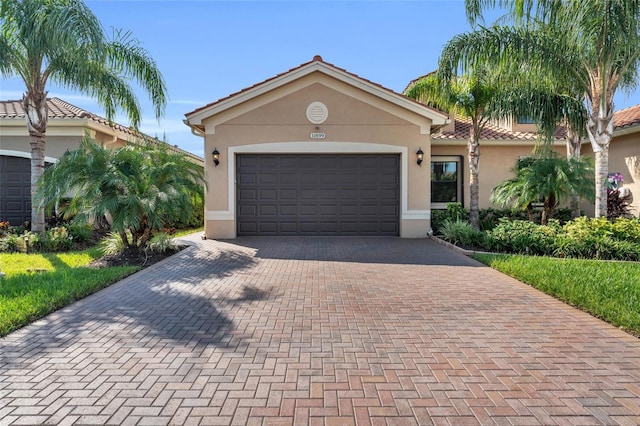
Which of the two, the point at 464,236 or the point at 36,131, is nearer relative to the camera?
the point at 36,131

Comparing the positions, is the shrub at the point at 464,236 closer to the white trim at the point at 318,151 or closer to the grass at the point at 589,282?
the white trim at the point at 318,151

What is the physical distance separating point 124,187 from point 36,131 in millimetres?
4251

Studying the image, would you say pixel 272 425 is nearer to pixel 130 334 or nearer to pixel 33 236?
pixel 130 334

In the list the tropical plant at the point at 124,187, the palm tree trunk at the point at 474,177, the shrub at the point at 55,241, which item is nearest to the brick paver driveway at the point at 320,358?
the tropical plant at the point at 124,187

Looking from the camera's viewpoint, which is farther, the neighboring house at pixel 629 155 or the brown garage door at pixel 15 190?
the brown garage door at pixel 15 190

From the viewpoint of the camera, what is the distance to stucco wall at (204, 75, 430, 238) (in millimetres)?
12172

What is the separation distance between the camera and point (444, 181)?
49.6ft

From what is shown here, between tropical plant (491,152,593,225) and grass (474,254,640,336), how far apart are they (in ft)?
10.8

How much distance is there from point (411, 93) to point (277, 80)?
5177mm

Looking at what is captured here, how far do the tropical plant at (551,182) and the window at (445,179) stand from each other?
10.3 ft

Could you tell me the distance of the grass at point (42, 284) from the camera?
4984 mm

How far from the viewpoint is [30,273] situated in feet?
24.5

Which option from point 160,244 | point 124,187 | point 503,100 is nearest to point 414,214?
point 503,100

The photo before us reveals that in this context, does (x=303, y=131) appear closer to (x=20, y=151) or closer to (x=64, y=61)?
(x=64, y=61)
